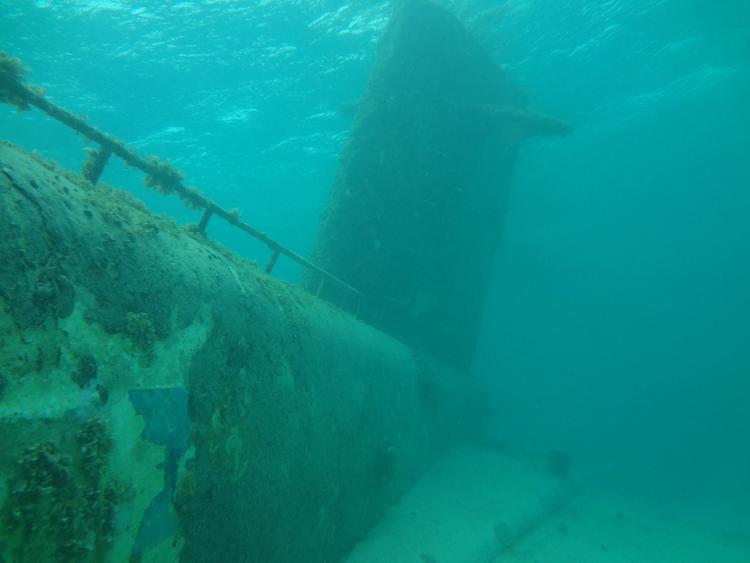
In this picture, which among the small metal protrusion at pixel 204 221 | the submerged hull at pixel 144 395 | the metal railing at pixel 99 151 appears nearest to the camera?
the submerged hull at pixel 144 395

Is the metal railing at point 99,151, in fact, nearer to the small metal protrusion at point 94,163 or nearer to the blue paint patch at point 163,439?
the small metal protrusion at point 94,163

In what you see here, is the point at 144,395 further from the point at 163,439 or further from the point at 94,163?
the point at 94,163

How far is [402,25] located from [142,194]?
35.5 metres

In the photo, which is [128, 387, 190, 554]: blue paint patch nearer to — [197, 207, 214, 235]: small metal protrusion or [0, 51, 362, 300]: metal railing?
[0, 51, 362, 300]: metal railing

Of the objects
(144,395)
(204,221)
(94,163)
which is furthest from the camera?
(204,221)

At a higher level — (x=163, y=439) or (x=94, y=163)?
(x=94, y=163)

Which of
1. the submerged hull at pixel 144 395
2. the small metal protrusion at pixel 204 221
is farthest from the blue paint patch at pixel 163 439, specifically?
the small metal protrusion at pixel 204 221

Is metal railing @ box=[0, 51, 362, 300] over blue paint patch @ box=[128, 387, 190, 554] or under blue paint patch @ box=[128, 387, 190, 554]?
over

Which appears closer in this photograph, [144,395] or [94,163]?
[144,395]

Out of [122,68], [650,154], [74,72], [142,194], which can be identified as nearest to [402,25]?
[122,68]

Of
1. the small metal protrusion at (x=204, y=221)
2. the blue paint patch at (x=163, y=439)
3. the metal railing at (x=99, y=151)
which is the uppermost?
the metal railing at (x=99, y=151)

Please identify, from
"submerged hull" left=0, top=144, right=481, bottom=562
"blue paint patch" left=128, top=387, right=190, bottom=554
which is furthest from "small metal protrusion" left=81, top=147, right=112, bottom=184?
"blue paint patch" left=128, top=387, right=190, bottom=554

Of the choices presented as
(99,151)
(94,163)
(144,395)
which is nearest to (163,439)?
(144,395)

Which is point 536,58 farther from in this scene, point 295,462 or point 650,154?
point 295,462
